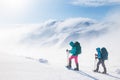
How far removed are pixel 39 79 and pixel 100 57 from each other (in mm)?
6423

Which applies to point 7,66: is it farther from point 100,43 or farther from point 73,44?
point 100,43

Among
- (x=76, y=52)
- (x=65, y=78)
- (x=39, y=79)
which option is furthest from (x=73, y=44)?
(x=39, y=79)

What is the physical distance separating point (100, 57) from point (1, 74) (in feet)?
23.4

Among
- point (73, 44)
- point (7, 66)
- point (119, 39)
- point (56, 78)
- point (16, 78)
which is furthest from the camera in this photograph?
point (119, 39)

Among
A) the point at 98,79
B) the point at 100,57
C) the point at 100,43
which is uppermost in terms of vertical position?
the point at 100,43

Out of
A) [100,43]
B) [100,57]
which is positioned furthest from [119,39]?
[100,57]

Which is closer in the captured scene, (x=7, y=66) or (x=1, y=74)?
(x=1, y=74)

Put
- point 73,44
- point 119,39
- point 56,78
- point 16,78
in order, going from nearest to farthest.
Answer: point 16,78 → point 56,78 → point 73,44 → point 119,39

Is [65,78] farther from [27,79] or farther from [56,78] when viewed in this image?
[27,79]

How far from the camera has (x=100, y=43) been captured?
Result: 198 metres

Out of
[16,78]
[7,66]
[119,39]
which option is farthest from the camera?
[119,39]

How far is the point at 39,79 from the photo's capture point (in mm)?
10609

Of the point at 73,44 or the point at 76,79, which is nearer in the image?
the point at 76,79

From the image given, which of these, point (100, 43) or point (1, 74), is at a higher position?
point (100, 43)
